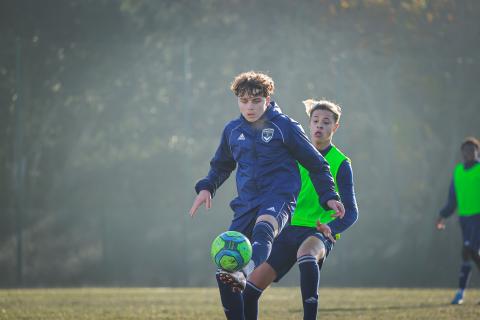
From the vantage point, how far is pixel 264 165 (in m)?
6.56

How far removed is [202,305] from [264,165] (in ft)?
16.5

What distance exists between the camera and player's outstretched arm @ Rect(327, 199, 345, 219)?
6.57 m

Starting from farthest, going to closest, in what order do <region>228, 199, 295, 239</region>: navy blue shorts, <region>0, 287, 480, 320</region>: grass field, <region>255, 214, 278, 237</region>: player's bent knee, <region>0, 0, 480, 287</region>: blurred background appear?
<region>0, 0, 480, 287</region>: blurred background
<region>0, 287, 480, 320</region>: grass field
<region>228, 199, 295, 239</region>: navy blue shorts
<region>255, 214, 278, 237</region>: player's bent knee

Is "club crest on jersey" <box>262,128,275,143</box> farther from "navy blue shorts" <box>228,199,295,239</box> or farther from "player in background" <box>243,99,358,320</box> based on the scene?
"player in background" <box>243,99,358,320</box>

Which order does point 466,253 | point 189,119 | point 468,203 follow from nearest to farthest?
point 466,253, point 468,203, point 189,119

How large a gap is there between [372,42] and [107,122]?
5.56 meters

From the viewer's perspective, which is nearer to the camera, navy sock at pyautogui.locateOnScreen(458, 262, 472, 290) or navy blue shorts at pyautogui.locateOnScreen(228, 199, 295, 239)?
navy blue shorts at pyautogui.locateOnScreen(228, 199, 295, 239)

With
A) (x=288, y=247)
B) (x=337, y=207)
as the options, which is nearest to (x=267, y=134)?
(x=337, y=207)

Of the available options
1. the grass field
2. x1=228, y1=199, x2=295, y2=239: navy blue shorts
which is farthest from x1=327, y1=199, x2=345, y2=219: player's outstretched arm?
the grass field

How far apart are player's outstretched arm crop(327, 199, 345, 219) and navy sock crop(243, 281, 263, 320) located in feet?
2.59

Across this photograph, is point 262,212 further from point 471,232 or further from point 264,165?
point 471,232

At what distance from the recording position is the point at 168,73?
59.3ft

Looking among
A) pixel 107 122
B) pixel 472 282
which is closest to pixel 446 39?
pixel 472 282

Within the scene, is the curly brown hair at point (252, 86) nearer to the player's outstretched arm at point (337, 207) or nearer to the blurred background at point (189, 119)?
the player's outstretched arm at point (337, 207)
